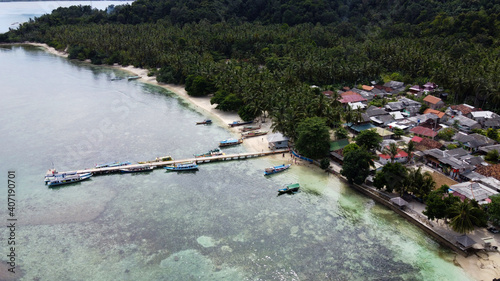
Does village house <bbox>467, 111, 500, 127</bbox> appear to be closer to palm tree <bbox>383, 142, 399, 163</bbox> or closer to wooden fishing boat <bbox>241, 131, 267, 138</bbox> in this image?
palm tree <bbox>383, 142, 399, 163</bbox>

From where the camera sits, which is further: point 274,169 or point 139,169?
point 139,169

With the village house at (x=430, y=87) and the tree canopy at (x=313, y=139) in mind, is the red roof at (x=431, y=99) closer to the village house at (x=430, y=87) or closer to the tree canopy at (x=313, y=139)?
the village house at (x=430, y=87)

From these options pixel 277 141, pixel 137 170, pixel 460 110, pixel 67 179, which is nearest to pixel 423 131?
pixel 460 110

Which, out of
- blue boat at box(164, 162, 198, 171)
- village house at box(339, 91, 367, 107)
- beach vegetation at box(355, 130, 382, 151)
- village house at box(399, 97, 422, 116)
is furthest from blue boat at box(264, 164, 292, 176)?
village house at box(399, 97, 422, 116)

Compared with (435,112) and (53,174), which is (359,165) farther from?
(53,174)

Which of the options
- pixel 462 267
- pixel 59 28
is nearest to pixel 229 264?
pixel 462 267
